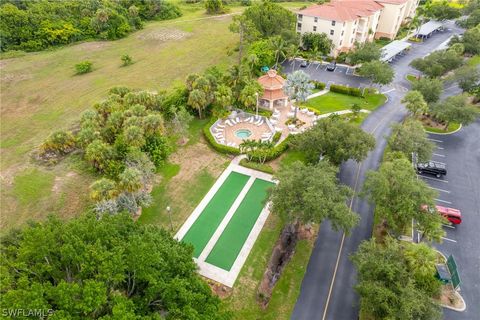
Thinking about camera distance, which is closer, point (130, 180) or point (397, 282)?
point (397, 282)

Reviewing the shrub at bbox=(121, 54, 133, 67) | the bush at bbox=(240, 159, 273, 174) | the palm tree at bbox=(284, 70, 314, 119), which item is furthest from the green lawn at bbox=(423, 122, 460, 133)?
the shrub at bbox=(121, 54, 133, 67)

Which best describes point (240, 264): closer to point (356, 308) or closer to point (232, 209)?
point (232, 209)

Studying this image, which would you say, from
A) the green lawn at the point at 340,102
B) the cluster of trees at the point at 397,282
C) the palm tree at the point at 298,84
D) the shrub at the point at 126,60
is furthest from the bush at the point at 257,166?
the shrub at the point at 126,60

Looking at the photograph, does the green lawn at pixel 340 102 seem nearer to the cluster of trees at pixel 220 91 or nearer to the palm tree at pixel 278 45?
the cluster of trees at pixel 220 91

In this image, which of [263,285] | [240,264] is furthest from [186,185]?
[263,285]

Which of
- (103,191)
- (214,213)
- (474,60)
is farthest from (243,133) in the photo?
(474,60)

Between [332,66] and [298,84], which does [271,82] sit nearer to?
[298,84]
